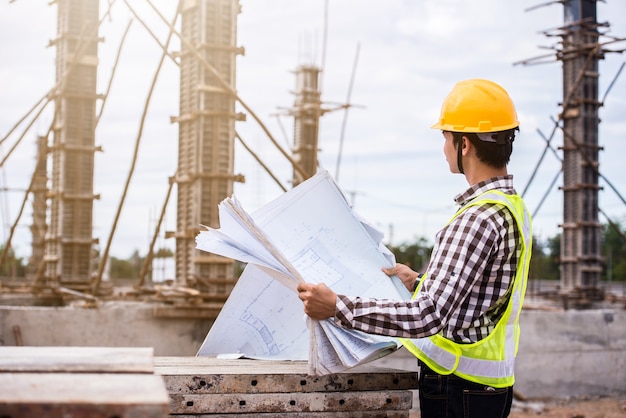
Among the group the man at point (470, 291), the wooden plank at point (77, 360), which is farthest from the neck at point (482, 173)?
the wooden plank at point (77, 360)

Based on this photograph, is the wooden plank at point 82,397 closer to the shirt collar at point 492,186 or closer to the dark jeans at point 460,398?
the dark jeans at point 460,398

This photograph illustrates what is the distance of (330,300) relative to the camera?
250 cm

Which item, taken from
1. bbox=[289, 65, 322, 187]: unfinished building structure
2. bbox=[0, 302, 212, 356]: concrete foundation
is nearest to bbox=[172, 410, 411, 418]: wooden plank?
bbox=[0, 302, 212, 356]: concrete foundation

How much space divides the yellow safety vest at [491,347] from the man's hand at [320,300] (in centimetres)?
29

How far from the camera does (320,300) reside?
8.21 feet

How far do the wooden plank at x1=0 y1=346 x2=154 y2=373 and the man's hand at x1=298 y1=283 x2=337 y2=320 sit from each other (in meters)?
0.53

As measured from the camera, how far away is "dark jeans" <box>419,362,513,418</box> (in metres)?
2.64

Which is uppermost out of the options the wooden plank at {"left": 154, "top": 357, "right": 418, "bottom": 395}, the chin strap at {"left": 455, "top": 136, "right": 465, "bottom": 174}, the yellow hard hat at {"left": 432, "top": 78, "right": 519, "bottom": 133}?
the yellow hard hat at {"left": 432, "top": 78, "right": 519, "bottom": 133}

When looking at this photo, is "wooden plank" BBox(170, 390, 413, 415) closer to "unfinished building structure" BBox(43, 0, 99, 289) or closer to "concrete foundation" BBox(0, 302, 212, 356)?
"concrete foundation" BBox(0, 302, 212, 356)

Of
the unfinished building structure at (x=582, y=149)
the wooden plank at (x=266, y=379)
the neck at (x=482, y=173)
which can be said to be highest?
the unfinished building structure at (x=582, y=149)

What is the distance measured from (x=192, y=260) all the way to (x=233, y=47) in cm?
249

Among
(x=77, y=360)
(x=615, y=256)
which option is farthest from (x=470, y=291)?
(x=615, y=256)

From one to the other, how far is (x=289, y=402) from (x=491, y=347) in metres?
0.68

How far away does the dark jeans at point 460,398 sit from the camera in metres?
2.64
